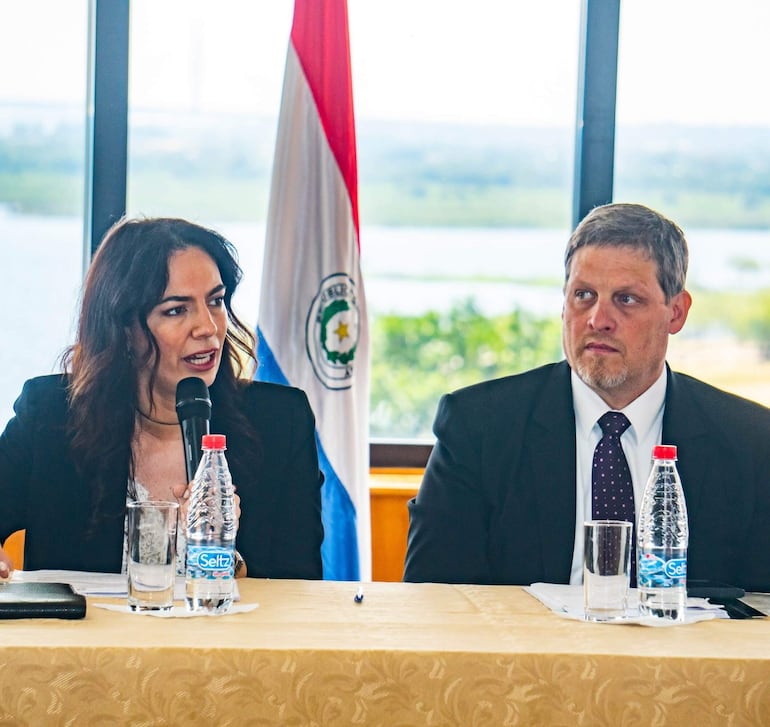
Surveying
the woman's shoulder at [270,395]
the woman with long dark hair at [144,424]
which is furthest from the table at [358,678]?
the woman's shoulder at [270,395]

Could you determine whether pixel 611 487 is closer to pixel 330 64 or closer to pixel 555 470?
pixel 555 470

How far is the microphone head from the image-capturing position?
6.61 ft

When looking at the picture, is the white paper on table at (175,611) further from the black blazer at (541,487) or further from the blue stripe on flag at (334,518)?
the blue stripe on flag at (334,518)

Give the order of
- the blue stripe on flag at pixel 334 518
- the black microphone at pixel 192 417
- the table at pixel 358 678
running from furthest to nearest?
the blue stripe on flag at pixel 334 518, the black microphone at pixel 192 417, the table at pixel 358 678

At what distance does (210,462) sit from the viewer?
1.82 m

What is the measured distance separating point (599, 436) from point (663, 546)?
54 cm

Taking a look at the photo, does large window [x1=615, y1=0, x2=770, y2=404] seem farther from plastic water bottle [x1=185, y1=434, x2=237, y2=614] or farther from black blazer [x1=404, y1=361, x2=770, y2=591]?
plastic water bottle [x1=185, y1=434, x2=237, y2=614]

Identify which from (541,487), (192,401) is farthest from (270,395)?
(541,487)

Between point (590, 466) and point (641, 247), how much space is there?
51 cm

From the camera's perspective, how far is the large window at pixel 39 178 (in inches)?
148

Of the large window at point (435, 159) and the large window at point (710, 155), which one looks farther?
the large window at point (710, 155)

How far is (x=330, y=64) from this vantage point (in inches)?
132

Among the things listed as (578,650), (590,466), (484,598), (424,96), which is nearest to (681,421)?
(590,466)

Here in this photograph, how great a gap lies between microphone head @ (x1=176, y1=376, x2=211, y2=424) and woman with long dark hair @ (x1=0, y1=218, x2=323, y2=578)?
330 millimetres
